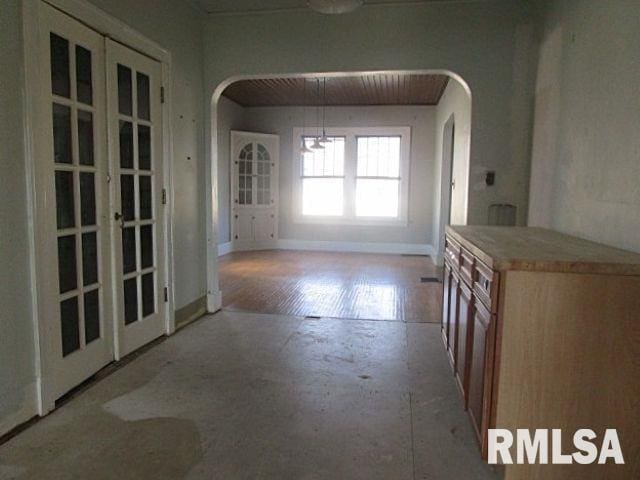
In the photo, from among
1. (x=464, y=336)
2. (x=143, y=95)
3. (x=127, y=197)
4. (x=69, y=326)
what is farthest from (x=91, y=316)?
(x=464, y=336)

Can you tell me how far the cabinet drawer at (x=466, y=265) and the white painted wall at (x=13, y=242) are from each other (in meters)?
2.21

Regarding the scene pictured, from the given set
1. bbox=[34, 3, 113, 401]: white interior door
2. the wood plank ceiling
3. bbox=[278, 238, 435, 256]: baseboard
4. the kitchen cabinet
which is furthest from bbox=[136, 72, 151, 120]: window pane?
bbox=[278, 238, 435, 256]: baseboard

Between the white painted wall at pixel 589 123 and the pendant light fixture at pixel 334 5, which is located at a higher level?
the pendant light fixture at pixel 334 5

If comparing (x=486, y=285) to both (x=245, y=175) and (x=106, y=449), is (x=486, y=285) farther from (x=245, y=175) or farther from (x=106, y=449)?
(x=245, y=175)

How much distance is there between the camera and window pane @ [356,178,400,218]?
860 cm

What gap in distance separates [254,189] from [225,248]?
50.6 inches

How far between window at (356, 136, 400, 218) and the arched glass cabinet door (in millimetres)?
2057

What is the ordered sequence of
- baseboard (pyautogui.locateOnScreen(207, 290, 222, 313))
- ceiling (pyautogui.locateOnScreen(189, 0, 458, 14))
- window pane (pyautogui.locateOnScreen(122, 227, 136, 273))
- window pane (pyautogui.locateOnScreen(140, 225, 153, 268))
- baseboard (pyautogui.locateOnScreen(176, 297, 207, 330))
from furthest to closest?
1. baseboard (pyautogui.locateOnScreen(207, 290, 222, 313))
2. baseboard (pyautogui.locateOnScreen(176, 297, 207, 330))
3. ceiling (pyautogui.locateOnScreen(189, 0, 458, 14))
4. window pane (pyautogui.locateOnScreen(140, 225, 153, 268))
5. window pane (pyautogui.locateOnScreen(122, 227, 136, 273))

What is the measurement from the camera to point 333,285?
565cm

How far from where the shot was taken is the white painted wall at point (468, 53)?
138 inches

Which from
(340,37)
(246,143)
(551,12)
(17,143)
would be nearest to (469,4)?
(551,12)

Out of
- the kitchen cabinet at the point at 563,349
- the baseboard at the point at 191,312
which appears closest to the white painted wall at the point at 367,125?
the baseboard at the point at 191,312

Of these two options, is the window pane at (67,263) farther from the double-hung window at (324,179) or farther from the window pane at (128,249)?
the double-hung window at (324,179)

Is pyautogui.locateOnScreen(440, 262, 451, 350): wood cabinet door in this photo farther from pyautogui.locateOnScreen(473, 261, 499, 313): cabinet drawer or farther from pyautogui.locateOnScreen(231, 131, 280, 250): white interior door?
pyautogui.locateOnScreen(231, 131, 280, 250): white interior door
